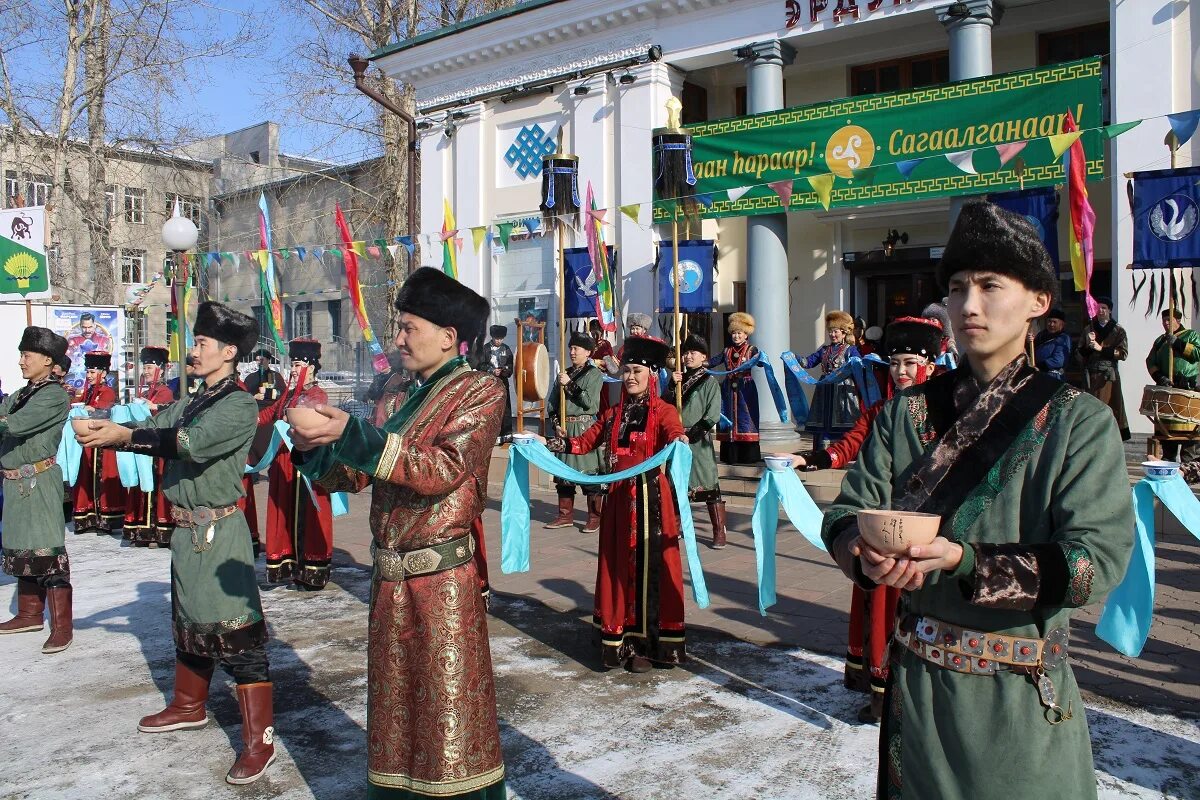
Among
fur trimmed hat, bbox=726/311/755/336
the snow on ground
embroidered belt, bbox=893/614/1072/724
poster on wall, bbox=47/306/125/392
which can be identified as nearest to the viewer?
embroidered belt, bbox=893/614/1072/724

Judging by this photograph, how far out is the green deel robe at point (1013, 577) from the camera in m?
1.80

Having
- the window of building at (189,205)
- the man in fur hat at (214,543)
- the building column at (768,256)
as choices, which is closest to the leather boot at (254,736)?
the man in fur hat at (214,543)

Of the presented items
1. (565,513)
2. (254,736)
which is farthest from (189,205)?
(254,736)

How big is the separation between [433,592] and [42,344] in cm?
418

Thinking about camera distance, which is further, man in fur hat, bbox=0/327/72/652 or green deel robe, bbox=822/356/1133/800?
man in fur hat, bbox=0/327/72/652

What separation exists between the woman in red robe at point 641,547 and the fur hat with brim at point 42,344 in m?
3.32

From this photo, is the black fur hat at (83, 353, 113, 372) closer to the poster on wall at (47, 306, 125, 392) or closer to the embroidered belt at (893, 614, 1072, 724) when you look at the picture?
the poster on wall at (47, 306, 125, 392)

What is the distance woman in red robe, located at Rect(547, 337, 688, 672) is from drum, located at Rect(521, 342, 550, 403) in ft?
16.2

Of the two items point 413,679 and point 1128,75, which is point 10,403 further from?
point 1128,75

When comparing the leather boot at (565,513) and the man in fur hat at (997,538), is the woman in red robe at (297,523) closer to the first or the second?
the leather boot at (565,513)

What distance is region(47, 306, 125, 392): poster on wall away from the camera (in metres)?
15.0

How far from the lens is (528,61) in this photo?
1709 cm

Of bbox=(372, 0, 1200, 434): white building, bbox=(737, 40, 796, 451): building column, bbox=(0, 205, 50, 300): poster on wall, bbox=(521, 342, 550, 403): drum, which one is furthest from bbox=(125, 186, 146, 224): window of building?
bbox=(521, 342, 550, 403): drum

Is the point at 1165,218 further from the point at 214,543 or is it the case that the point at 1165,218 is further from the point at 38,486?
the point at 38,486
